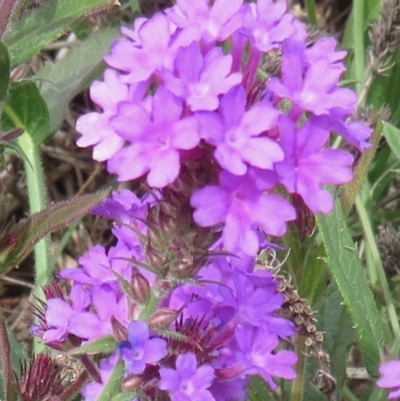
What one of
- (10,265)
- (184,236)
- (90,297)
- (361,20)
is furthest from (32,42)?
(361,20)

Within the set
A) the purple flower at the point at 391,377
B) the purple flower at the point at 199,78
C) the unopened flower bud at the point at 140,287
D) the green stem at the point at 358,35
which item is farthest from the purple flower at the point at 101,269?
the green stem at the point at 358,35

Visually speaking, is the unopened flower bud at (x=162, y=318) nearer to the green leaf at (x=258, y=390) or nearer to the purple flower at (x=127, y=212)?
the purple flower at (x=127, y=212)

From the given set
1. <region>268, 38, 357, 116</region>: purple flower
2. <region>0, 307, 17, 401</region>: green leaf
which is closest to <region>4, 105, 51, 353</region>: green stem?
<region>0, 307, 17, 401</region>: green leaf

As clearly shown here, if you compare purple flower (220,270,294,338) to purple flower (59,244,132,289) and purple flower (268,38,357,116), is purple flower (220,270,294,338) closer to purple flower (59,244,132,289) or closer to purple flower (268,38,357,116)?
purple flower (59,244,132,289)

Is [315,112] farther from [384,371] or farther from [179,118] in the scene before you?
[384,371]

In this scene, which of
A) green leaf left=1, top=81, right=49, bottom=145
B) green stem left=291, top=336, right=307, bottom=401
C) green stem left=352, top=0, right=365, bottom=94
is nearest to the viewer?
green stem left=291, top=336, right=307, bottom=401

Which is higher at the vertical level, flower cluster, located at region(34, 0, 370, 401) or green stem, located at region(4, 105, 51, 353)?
flower cluster, located at region(34, 0, 370, 401)

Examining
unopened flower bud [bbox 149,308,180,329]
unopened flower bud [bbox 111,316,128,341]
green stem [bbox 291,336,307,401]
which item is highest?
unopened flower bud [bbox 111,316,128,341]
